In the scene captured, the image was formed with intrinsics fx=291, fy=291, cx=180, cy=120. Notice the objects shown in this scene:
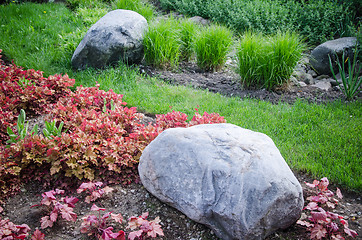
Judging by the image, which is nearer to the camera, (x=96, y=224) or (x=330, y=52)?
(x=96, y=224)

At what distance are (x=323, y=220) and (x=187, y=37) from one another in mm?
5295

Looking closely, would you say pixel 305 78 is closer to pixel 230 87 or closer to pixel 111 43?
pixel 230 87

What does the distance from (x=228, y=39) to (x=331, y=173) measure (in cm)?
398

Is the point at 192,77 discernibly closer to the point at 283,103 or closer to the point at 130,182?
the point at 283,103

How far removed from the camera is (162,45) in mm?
6285

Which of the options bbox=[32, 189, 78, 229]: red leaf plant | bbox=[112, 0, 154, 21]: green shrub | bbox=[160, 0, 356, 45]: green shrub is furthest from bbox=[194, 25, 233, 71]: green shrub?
bbox=[32, 189, 78, 229]: red leaf plant

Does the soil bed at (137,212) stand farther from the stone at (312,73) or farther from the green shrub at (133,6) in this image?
the green shrub at (133,6)

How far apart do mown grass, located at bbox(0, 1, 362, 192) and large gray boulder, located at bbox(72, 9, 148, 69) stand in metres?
0.27

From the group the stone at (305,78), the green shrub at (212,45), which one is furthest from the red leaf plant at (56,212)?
the stone at (305,78)

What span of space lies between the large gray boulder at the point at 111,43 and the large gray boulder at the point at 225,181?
12.6 feet

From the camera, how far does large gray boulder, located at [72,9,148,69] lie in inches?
244

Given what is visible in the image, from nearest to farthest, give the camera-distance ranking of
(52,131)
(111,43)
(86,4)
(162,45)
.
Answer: (52,131), (111,43), (162,45), (86,4)

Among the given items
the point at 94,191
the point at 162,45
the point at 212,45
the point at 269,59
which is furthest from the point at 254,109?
the point at 94,191

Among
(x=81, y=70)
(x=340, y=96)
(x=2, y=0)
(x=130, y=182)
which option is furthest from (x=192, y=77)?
(x=2, y=0)
